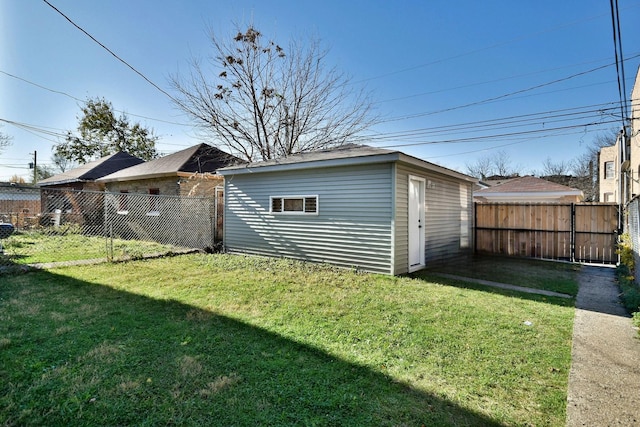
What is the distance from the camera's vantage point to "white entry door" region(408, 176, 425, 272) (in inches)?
278

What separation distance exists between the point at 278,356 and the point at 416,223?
5250 millimetres

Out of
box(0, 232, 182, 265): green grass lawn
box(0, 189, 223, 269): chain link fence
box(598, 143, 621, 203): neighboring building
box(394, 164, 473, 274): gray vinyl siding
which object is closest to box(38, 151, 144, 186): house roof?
box(0, 189, 223, 269): chain link fence

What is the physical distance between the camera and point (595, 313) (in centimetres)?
443

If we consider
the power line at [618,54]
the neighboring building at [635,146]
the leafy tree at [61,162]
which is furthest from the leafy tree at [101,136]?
the neighboring building at [635,146]

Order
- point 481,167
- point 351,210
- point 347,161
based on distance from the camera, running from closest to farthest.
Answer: point 347,161
point 351,210
point 481,167

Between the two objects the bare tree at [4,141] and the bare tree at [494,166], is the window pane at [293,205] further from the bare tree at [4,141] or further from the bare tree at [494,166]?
the bare tree at [494,166]

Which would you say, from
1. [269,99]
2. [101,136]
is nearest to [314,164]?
[269,99]

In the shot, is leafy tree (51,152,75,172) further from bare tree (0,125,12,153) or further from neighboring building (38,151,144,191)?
neighboring building (38,151,144,191)

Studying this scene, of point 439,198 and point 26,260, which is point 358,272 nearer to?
point 439,198

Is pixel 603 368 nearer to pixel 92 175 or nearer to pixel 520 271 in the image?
pixel 520 271

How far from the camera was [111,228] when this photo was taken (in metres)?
7.73

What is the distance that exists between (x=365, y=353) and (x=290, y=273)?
372 cm

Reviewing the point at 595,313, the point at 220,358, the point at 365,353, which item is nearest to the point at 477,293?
the point at 595,313

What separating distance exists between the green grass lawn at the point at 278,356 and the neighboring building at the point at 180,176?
7069mm
